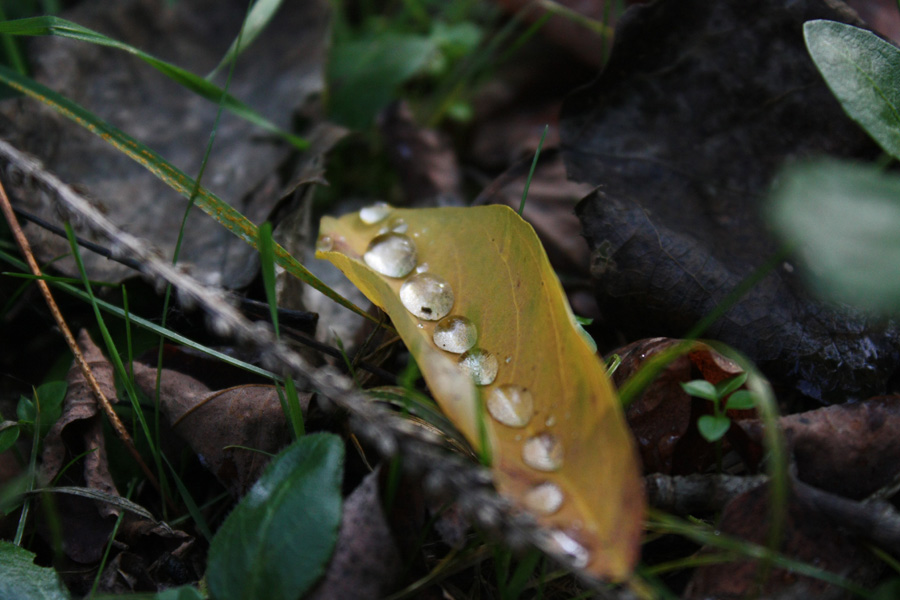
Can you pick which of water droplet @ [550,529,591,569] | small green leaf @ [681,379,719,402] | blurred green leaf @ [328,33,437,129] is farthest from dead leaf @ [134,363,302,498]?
blurred green leaf @ [328,33,437,129]

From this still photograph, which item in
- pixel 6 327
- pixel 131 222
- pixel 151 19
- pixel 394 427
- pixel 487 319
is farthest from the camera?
pixel 151 19

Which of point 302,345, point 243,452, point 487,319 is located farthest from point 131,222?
point 487,319

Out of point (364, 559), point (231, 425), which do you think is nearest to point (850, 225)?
point (364, 559)

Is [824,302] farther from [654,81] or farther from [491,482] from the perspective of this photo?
[491,482]

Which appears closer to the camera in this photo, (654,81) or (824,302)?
(824,302)

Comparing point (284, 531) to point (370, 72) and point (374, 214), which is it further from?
point (370, 72)

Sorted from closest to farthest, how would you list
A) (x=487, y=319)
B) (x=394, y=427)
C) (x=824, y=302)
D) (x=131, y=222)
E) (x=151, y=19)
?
(x=394, y=427) → (x=487, y=319) → (x=824, y=302) → (x=131, y=222) → (x=151, y=19)

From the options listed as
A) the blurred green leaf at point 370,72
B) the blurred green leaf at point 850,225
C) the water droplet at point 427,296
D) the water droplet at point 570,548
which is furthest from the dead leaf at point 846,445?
the blurred green leaf at point 370,72
